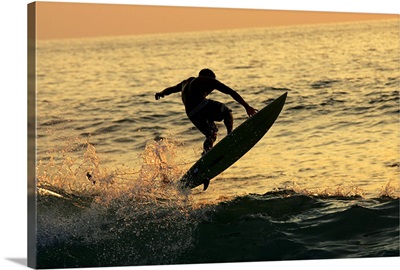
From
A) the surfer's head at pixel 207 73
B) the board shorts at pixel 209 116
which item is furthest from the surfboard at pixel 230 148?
the surfer's head at pixel 207 73

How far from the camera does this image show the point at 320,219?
10.2 metres

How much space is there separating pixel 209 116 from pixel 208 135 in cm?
19

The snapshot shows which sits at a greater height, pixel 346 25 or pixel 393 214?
pixel 346 25

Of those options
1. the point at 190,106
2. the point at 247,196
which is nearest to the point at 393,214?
the point at 247,196

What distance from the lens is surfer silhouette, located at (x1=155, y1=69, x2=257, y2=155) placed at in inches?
387

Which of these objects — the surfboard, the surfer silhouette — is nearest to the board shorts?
A: the surfer silhouette

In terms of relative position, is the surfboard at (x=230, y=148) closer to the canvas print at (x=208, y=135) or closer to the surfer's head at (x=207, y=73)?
the canvas print at (x=208, y=135)

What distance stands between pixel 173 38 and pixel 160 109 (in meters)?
0.74

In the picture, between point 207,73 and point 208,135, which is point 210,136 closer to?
point 208,135

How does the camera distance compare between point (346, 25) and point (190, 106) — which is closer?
point (190, 106)

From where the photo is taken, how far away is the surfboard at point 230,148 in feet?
31.9

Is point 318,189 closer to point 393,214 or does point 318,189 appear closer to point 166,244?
point 393,214

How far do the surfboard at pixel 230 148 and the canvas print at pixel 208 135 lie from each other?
13mm

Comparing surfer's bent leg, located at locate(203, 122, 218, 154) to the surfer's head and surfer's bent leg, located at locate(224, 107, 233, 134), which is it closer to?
surfer's bent leg, located at locate(224, 107, 233, 134)
